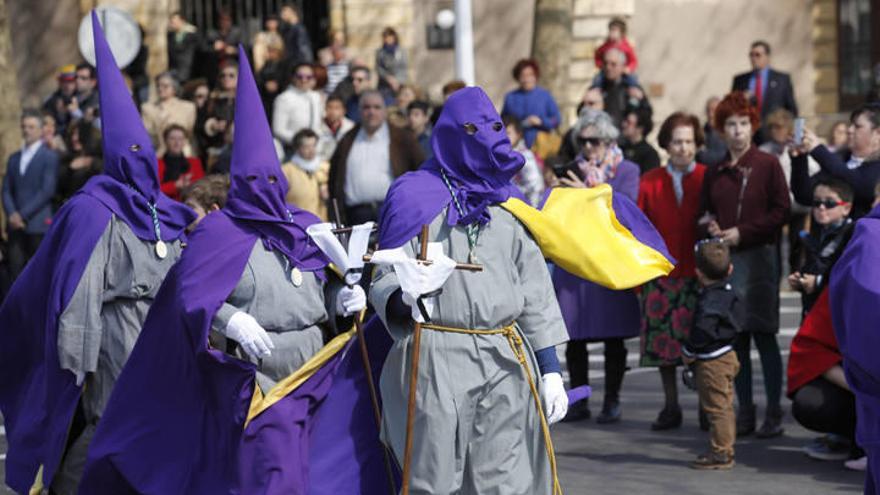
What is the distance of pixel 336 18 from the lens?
87.8ft

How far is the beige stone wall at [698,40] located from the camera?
90.7ft

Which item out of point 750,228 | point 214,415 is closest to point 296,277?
point 214,415

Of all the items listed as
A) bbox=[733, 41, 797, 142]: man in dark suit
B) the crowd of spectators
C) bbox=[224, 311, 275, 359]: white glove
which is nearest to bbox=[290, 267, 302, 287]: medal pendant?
bbox=[224, 311, 275, 359]: white glove

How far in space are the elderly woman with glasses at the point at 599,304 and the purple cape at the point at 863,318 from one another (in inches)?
150

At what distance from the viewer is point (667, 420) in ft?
37.2

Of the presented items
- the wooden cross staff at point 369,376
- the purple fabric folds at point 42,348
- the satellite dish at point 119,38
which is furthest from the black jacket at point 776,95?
the wooden cross staff at point 369,376

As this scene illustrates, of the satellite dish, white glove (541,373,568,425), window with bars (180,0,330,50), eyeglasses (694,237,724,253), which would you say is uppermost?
window with bars (180,0,330,50)

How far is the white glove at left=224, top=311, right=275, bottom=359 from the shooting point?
7.64m

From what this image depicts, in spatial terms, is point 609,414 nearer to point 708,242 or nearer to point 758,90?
point 708,242

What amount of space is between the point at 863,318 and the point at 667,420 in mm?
4006

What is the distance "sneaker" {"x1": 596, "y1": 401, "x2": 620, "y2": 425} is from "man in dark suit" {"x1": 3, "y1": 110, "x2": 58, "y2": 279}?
Result: 708 centimetres

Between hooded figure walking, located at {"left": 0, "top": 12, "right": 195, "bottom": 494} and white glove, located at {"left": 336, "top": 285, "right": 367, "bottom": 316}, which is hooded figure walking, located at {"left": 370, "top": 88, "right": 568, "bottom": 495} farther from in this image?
hooded figure walking, located at {"left": 0, "top": 12, "right": 195, "bottom": 494}

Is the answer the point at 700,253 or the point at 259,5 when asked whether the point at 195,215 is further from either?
the point at 259,5

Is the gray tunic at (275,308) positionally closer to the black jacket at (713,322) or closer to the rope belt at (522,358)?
the rope belt at (522,358)
